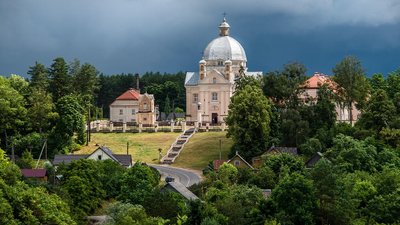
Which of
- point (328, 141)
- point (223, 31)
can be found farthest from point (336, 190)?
point (223, 31)

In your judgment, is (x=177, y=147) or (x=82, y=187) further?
(x=177, y=147)

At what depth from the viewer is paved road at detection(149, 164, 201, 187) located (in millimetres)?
67125

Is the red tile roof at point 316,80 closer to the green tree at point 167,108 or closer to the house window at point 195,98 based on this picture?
the house window at point 195,98

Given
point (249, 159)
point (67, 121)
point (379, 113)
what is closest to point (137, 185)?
point (249, 159)

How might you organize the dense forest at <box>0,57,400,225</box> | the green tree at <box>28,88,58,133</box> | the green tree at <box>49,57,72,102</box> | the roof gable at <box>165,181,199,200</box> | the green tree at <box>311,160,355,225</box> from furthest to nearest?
1. the green tree at <box>49,57,72,102</box>
2. the green tree at <box>28,88,58,133</box>
3. the roof gable at <box>165,181,199,200</box>
4. the green tree at <box>311,160,355,225</box>
5. the dense forest at <box>0,57,400,225</box>

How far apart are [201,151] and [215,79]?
21.0 meters

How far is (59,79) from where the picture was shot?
86.8 m

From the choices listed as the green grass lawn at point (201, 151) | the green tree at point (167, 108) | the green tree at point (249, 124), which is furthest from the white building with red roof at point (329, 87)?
the green tree at point (167, 108)

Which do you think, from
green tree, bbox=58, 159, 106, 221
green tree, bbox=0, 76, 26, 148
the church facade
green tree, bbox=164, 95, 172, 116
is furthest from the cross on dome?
green tree, bbox=58, 159, 106, 221

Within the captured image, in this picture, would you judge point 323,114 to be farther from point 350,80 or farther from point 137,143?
point 137,143

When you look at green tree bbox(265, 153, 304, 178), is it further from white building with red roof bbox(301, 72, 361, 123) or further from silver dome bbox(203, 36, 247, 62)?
silver dome bbox(203, 36, 247, 62)

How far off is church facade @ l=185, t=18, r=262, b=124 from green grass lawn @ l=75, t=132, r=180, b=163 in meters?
8.87

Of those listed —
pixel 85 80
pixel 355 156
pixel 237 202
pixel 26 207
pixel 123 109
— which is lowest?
pixel 237 202

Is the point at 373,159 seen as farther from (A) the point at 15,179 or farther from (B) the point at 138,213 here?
(A) the point at 15,179
